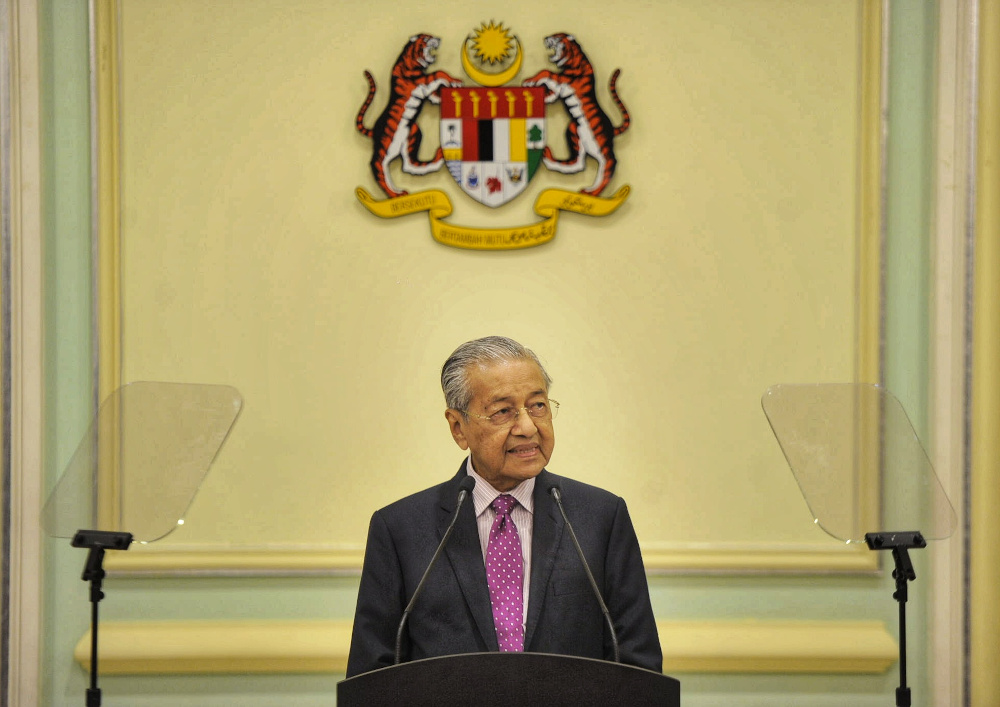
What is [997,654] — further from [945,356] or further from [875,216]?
[875,216]

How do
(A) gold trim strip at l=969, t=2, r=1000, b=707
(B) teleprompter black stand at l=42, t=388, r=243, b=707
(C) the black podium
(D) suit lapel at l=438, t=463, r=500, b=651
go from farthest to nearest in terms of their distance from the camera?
(A) gold trim strip at l=969, t=2, r=1000, b=707 < (B) teleprompter black stand at l=42, t=388, r=243, b=707 < (D) suit lapel at l=438, t=463, r=500, b=651 < (C) the black podium

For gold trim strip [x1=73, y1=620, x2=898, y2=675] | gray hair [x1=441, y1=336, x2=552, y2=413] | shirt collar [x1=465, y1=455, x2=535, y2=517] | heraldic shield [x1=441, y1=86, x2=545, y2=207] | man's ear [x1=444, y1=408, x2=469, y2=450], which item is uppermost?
heraldic shield [x1=441, y1=86, x2=545, y2=207]

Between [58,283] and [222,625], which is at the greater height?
[58,283]

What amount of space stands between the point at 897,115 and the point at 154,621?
3.01m

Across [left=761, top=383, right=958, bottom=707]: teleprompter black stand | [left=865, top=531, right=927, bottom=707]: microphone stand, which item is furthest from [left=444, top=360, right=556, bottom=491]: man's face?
[left=865, top=531, right=927, bottom=707]: microphone stand

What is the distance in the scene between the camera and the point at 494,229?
9.79ft

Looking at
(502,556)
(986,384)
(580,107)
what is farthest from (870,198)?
(502,556)

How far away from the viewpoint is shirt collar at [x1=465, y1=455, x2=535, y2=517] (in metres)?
2.18

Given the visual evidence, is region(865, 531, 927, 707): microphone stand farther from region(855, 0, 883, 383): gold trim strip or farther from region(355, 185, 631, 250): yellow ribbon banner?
region(355, 185, 631, 250): yellow ribbon banner

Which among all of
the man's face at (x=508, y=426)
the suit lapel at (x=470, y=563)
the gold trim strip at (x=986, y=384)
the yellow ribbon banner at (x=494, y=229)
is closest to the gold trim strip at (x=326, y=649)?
the gold trim strip at (x=986, y=384)

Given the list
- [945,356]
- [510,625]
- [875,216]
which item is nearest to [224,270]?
[510,625]

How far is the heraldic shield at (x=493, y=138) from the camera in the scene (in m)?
2.96

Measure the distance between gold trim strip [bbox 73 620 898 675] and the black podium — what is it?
1509 mm

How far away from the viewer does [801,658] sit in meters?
2.95
